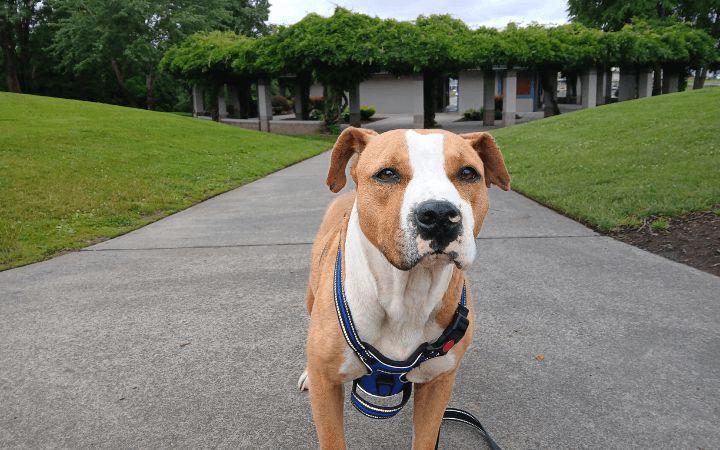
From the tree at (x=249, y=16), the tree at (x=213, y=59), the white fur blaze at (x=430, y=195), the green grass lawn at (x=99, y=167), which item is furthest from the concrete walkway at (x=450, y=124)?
the white fur blaze at (x=430, y=195)

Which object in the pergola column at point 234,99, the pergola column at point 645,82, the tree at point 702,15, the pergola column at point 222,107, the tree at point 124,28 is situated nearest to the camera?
the pergola column at point 222,107

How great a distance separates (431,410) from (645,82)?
33.6 metres

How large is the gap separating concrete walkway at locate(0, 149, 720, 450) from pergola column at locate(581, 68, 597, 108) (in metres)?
23.8

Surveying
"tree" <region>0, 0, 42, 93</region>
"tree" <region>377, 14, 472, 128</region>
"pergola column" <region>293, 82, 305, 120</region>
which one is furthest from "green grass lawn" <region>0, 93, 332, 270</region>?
"tree" <region>0, 0, 42, 93</region>

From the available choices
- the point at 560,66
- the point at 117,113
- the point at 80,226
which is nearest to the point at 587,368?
the point at 80,226

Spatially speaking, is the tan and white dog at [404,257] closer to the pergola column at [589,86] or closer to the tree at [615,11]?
the pergola column at [589,86]

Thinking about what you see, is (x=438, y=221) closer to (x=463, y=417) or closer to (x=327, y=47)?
(x=463, y=417)

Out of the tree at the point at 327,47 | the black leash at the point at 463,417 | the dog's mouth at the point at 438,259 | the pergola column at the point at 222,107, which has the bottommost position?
the black leash at the point at 463,417

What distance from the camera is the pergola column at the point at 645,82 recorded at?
95.9 ft

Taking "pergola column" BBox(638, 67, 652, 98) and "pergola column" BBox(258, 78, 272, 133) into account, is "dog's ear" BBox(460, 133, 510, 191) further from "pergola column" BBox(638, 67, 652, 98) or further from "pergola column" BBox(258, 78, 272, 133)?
"pergola column" BBox(638, 67, 652, 98)

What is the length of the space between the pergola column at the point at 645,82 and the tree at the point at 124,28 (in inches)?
1102

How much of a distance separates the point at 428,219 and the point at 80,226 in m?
6.99

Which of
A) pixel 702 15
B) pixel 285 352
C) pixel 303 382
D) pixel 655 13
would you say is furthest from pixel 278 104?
pixel 303 382

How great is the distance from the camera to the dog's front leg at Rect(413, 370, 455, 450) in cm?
209
